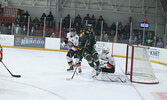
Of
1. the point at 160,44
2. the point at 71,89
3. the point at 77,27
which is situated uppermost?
the point at 77,27

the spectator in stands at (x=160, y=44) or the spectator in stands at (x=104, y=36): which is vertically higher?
the spectator in stands at (x=104, y=36)

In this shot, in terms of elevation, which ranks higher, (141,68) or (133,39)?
(133,39)

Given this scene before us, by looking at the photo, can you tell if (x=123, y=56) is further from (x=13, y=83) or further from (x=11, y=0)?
(x=11, y=0)

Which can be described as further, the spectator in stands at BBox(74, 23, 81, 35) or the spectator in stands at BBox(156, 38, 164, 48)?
the spectator in stands at BBox(74, 23, 81, 35)

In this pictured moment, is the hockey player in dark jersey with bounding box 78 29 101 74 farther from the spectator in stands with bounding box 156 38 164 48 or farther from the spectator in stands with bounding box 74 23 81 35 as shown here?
the spectator in stands with bounding box 74 23 81 35

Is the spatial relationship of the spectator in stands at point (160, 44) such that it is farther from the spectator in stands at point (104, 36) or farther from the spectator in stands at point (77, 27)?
the spectator in stands at point (77, 27)

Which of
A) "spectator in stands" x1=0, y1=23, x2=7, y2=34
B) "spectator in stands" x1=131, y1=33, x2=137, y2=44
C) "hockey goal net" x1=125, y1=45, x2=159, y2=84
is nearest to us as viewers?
"hockey goal net" x1=125, y1=45, x2=159, y2=84

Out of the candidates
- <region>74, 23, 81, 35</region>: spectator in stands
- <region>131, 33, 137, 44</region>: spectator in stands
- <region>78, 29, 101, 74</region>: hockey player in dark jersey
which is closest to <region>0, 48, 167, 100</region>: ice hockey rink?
<region>78, 29, 101, 74</region>: hockey player in dark jersey

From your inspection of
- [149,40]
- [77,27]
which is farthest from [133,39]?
[77,27]

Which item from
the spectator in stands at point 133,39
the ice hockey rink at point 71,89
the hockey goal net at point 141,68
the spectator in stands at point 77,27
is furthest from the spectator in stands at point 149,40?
the ice hockey rink at point 71,89

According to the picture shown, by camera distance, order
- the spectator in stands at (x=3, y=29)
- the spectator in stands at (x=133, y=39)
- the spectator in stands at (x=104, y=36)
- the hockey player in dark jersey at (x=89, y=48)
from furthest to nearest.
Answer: the spectator in stands at (x=3, y=29) < the spectator in stands at (x=104, y=36) < the spectator in stands at (x=133, y=39) < the hockey player in dark jersey at (x=89, y=48)

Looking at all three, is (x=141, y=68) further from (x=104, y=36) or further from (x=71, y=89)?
(x=104, y=36)

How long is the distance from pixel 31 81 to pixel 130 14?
15.6m

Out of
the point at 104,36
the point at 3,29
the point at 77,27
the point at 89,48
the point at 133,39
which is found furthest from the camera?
the point at 77,27
